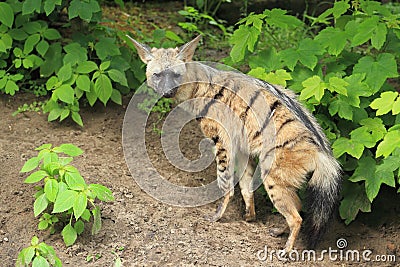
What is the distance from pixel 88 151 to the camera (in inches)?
229

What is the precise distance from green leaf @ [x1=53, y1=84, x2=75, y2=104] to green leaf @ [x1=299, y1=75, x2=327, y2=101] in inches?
88.2

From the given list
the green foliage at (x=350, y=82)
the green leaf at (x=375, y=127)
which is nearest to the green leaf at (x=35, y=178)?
the green foliage at (x=350, y=82)

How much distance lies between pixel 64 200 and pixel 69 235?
1.11 feet

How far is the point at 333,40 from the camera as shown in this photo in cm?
548

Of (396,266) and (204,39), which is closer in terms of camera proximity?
(396,266)

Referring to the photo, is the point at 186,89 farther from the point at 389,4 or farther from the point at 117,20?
the point at 389,4

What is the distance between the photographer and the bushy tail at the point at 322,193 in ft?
15.6

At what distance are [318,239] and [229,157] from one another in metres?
1.00

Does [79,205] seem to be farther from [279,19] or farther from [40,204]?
[279,19]

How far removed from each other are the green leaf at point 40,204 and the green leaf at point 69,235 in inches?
9.0

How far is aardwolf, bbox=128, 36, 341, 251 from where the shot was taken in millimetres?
4789

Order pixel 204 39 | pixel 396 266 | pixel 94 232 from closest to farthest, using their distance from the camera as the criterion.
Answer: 1. pixel 94 232
2. pixel 396 266
3. pixel 204 39

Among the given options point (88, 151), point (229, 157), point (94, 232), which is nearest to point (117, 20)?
point (88, 151)

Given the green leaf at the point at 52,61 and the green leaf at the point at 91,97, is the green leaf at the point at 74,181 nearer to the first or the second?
the green leaf at the point at 91,97
